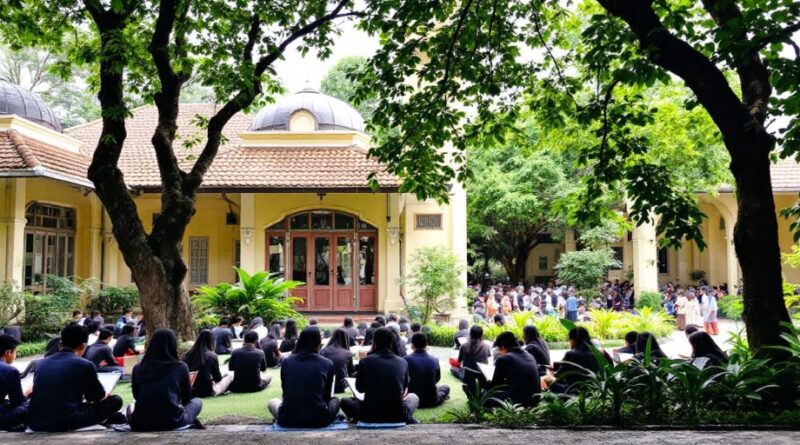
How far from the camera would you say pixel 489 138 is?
850 cm

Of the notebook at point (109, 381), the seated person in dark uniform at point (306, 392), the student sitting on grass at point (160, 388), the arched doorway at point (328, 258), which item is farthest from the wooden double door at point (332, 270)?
the student sitting on grass at point (160, 388)

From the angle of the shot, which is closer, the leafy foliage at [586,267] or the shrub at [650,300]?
the shrub at [650,300]

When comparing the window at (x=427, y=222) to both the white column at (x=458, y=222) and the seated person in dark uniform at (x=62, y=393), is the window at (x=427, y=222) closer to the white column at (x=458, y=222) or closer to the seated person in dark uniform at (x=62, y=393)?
the white column at (x=458, y=222)

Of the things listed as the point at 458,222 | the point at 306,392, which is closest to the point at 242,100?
the point at 306,392

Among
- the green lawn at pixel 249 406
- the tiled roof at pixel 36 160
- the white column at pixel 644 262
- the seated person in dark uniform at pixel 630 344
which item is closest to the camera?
the green lawn at pixel 249 406

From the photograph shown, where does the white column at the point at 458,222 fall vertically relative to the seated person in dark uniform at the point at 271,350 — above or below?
above

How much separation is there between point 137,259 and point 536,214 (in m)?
19.6

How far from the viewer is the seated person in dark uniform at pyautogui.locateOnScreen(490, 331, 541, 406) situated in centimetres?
669

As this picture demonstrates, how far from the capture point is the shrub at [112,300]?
58.9 feet

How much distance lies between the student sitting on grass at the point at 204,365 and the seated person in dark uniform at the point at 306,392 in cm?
237

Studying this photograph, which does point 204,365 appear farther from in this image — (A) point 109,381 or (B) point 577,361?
(B) point 577,361

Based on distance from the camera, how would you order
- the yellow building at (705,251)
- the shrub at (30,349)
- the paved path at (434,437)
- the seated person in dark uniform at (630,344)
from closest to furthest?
the paved path at (434,437), the seated person in dark uniform at (630,344), the shrub at (30,349), the yellow building at (705,251)

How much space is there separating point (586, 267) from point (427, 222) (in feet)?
25.8

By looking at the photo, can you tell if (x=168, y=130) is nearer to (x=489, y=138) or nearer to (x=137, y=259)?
(x=137, y=259)
